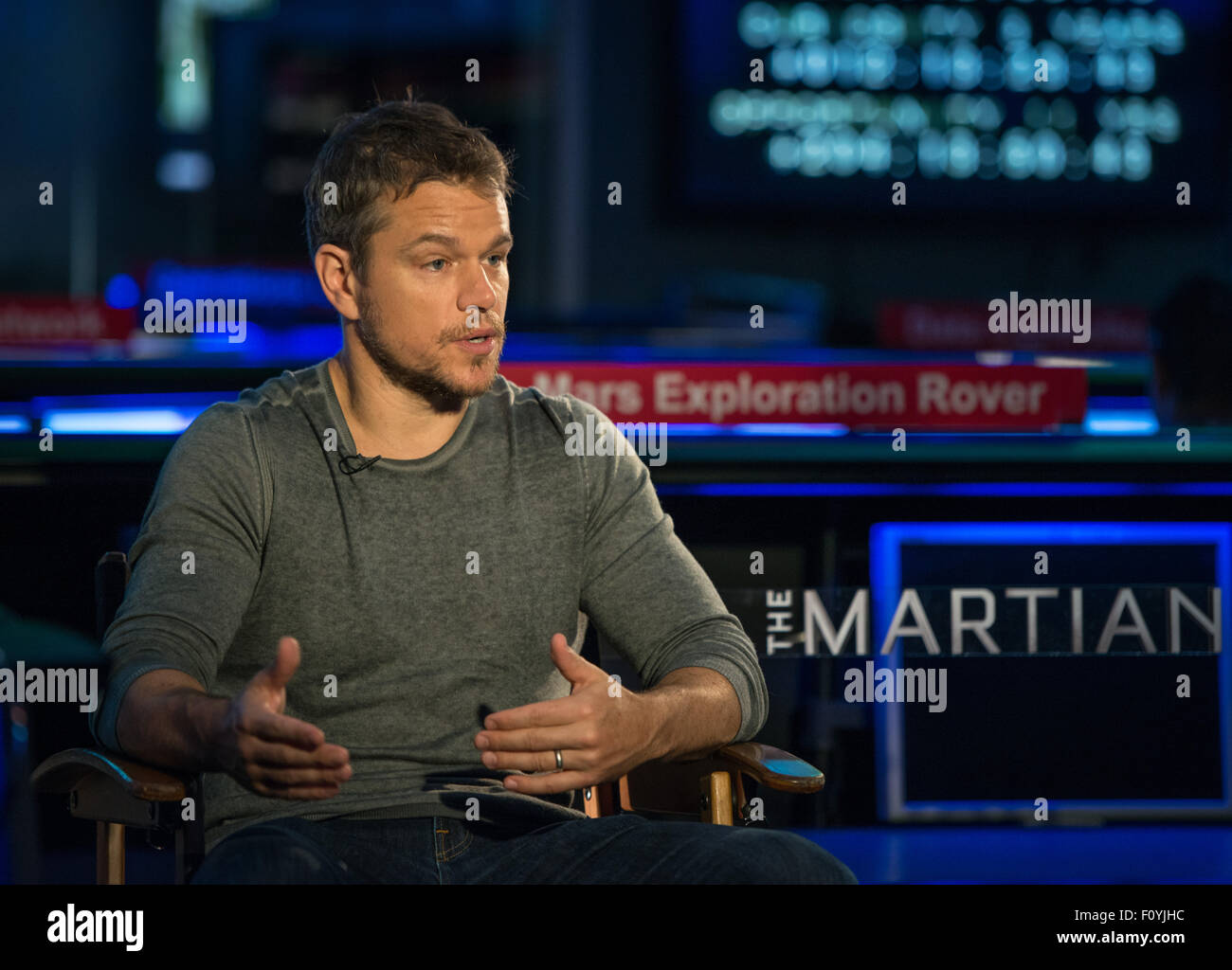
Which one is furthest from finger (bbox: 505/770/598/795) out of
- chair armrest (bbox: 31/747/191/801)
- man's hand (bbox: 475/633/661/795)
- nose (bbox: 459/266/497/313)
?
nose (bbox: 459/266/497/313)

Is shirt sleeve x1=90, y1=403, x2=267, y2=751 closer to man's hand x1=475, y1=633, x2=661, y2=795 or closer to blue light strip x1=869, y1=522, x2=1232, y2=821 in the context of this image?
man's hand x1=475, y1=633, x2=661, y2=795

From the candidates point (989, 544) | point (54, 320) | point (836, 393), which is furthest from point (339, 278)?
point (54, 320)

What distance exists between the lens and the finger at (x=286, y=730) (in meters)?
1.27

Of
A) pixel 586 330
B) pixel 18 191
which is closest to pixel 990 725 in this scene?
pixel 586 330

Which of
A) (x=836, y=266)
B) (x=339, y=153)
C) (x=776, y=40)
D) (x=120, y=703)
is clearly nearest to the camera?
(x=120, y=703)

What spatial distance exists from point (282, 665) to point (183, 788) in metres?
0.20

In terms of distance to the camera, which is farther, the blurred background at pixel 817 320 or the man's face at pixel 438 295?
the blurred background at pixel 817 320

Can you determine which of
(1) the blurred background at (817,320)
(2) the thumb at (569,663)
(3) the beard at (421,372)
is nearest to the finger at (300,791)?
(2) the thumb at (569,663)

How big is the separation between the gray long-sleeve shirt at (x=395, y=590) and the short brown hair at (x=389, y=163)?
18 centimetres

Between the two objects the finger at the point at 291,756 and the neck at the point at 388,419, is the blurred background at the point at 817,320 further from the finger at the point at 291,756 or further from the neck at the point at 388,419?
the finger at the point at 291,756

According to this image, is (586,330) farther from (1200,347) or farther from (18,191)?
(18,191)

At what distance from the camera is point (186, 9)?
27.6 ft

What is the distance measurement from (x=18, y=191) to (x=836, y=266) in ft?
15.0

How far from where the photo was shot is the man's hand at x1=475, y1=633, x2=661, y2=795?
54.3 inches
